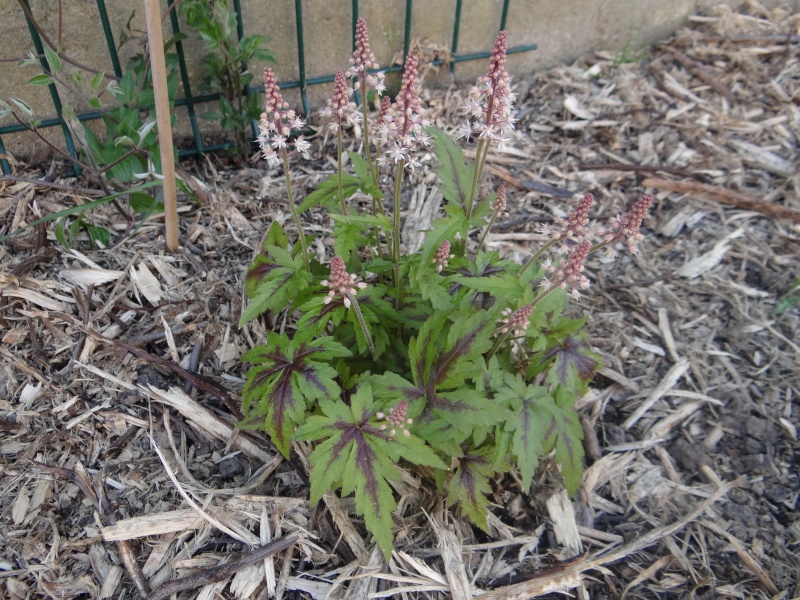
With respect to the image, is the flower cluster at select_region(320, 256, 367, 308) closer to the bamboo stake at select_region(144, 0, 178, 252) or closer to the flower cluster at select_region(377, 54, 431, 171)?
the flower cluster at select_region(377, 54, 431, 171)

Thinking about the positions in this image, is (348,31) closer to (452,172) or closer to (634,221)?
(452,172)

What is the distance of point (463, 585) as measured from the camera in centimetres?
272

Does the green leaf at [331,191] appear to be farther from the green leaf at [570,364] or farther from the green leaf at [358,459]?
the green leaf at [570,364]

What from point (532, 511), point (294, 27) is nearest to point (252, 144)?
point (294, 27)

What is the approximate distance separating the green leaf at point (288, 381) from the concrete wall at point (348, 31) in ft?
7.04

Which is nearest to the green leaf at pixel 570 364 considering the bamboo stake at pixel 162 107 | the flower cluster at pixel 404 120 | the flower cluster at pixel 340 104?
the flower cluster at pixel 404 120

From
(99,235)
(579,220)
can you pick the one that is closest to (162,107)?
(99,235)

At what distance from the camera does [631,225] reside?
7.79 feet

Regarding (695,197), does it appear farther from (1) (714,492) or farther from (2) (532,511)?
(2) (532,511)

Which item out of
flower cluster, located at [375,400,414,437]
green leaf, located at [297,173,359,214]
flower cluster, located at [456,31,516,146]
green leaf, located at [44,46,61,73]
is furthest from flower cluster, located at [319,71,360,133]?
green leaf, located at [44,46,61,73]

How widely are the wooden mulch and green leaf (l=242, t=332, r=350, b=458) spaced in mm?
495

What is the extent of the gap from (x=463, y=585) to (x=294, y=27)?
3.58 m

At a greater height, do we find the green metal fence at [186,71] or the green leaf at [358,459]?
the green metal fence at [186,71]

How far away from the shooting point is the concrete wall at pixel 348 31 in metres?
3.79
